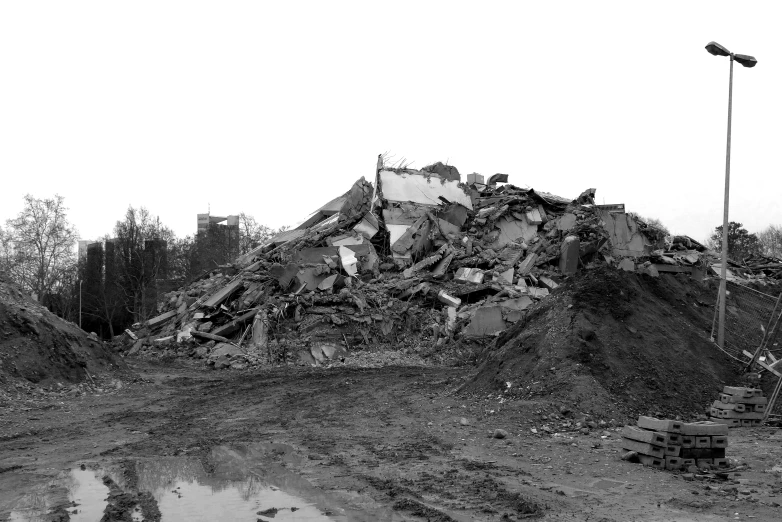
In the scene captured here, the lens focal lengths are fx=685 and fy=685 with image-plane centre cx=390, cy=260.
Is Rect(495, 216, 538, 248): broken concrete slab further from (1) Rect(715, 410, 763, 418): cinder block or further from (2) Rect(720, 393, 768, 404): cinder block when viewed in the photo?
(1) Rect(715, 410, 763, 418): cinder block

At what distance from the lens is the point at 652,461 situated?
26.7ft

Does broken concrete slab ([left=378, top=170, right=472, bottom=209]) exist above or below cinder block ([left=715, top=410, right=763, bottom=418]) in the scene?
above

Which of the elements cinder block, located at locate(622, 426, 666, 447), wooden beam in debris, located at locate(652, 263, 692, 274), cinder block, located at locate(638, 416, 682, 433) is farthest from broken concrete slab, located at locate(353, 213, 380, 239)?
cinder block, located at locate(638, 416, 682, 433)

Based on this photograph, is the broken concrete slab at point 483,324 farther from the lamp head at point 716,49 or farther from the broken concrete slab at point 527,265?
the lamp head at point 716,49

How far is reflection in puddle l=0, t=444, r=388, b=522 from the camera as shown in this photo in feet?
20.0

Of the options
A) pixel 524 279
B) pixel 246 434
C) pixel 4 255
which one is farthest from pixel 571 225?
pixel 4 255

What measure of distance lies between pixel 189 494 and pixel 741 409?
8886mm

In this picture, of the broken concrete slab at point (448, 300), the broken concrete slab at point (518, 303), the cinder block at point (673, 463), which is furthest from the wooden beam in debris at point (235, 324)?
the cinder block at point (673, 463)

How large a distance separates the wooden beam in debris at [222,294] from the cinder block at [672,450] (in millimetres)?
18256

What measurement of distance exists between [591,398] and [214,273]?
21523 mm

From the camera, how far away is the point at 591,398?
11.2m

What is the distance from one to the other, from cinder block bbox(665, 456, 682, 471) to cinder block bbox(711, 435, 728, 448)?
1.54 ft

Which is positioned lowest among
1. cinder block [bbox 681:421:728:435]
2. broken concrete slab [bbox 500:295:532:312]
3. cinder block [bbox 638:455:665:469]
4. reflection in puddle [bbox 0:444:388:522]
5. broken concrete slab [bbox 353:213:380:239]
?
reflection in puddle [bbox 0:444:388:522]

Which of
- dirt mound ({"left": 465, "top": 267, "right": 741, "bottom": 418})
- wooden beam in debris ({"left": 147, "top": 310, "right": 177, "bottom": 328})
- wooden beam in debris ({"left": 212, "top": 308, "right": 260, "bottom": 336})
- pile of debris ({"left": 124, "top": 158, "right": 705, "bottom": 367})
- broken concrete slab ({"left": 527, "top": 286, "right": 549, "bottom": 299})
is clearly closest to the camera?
dirt mound ({"left": 465, "top": 267, "right": 741, "bottom": 418})
